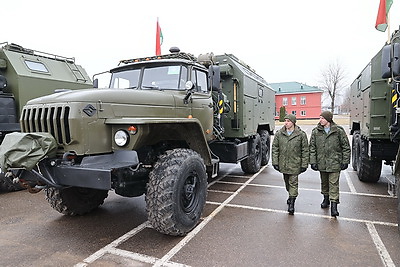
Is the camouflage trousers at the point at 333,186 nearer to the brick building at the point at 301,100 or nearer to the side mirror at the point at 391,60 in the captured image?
the side mirror at the point at 391,60

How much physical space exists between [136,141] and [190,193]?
113 cm

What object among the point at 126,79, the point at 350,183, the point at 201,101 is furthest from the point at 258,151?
the point at 126,79

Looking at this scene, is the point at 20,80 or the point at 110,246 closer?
the point at 110,246

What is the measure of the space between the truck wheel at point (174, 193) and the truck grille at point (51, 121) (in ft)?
3.58

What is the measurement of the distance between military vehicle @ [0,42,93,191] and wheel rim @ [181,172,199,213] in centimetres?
427

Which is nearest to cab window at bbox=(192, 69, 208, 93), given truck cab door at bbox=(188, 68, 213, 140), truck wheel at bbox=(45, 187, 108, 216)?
truck cab door at bbox=(188, 68, 213, 140)

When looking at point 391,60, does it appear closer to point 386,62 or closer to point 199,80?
point 386,62

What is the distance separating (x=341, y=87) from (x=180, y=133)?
5042cm

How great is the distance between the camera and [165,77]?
4621 millimetres

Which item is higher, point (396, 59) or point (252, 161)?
point (396, 59)

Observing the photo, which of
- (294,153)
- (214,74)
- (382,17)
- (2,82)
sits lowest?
(294,153)

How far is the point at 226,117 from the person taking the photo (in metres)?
6.95

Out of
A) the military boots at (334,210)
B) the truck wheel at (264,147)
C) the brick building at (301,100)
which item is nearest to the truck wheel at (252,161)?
the truck wheel at (264,147)

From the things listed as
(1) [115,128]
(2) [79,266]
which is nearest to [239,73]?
(1) [115,128]
